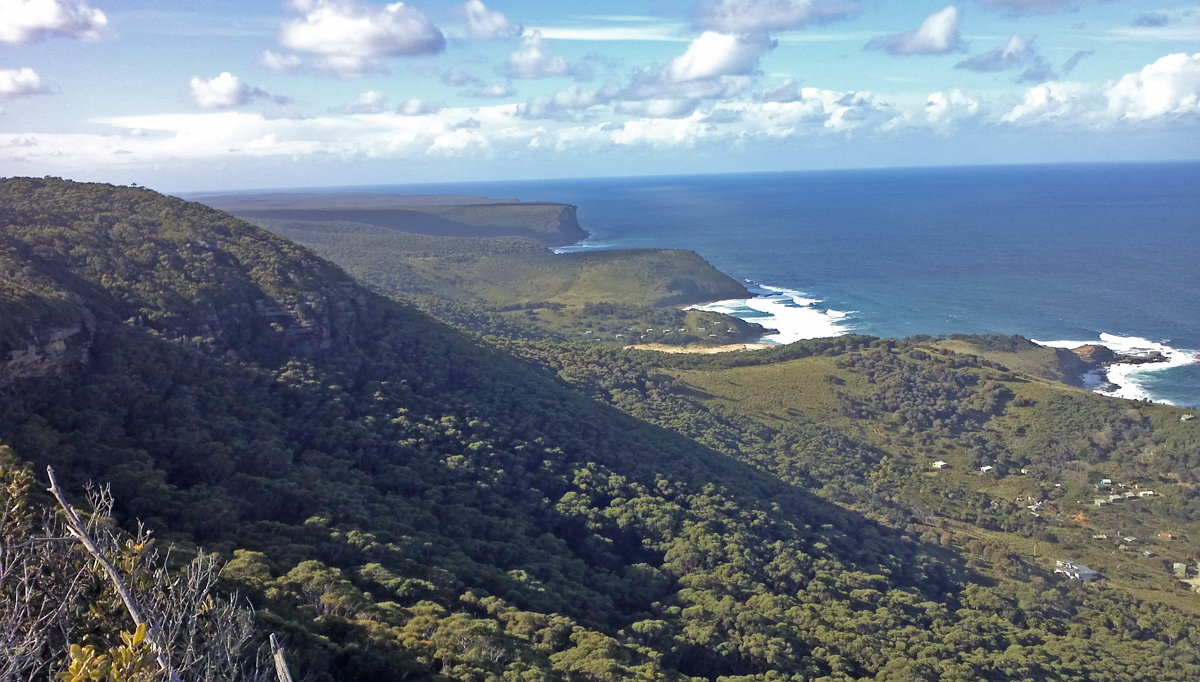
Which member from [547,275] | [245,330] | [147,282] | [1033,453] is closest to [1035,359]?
[1033,453]

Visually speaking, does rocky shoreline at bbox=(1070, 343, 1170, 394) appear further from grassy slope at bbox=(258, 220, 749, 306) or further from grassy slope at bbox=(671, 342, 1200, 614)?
grassy slope at bbox=(258, 220, 749, 306)

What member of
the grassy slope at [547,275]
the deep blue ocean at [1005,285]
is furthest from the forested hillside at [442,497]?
the grassy slope at [547,275]

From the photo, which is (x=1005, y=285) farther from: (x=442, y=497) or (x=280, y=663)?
(x=280, y=663)

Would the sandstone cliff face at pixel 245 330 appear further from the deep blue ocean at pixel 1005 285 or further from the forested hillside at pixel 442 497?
the deep blue ocean at pixel 1005 285

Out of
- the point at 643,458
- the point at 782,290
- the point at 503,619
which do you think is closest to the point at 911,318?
the point at 782,290

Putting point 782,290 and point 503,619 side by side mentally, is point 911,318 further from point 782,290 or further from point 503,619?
point 503,619
